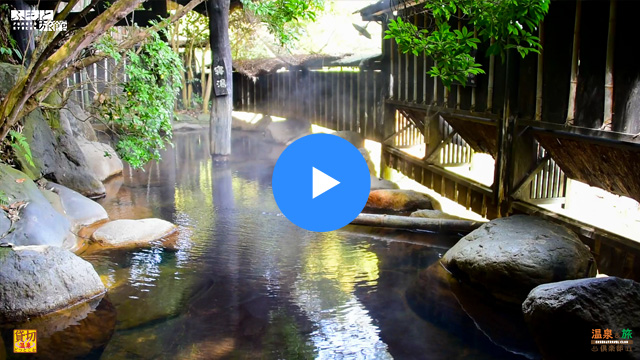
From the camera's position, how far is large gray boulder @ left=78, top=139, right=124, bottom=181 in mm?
12844

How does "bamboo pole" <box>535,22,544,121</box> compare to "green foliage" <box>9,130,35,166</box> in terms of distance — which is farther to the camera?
"green foliage" <box>9,130,35,166</box>

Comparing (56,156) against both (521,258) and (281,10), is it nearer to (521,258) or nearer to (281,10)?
(281,10)

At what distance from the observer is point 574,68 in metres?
6.66

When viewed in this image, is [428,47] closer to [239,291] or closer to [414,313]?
[414,313]

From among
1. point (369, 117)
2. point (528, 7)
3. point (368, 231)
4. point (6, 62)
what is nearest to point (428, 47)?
point (528, 7)

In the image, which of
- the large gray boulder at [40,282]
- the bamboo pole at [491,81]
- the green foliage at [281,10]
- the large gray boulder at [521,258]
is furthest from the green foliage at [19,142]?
the bamboo pole at [491,81]

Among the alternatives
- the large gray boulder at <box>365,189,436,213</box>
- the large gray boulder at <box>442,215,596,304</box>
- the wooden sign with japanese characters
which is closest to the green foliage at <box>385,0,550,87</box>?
the large gray boulder at <box>442,215,596,304</box>

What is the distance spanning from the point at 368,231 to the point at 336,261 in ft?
5.22

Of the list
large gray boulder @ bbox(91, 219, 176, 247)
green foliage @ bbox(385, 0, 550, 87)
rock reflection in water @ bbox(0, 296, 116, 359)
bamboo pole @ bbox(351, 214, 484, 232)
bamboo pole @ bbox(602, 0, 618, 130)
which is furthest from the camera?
bamboo pole @ bbox(351, 214, 484, 232)

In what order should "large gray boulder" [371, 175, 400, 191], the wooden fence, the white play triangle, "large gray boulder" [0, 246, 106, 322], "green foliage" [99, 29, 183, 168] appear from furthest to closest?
1. the wooden fence
2. "large gray boulder" [371, 175, 400, 191]
3. "green foliage" [99, 29, 183, 168]
4. "large gray boulder" [0, 246, 106, 322]
5. the white play triangle

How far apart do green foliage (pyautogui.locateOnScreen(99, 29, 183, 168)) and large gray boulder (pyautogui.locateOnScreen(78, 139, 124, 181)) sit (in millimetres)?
3395

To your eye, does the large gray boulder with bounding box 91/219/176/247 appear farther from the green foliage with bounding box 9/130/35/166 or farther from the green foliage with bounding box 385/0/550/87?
the green foliage with bounding box 385/0/550/87

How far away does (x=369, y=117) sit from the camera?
1444 cm

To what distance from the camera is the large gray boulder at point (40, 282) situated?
5.69 metres
